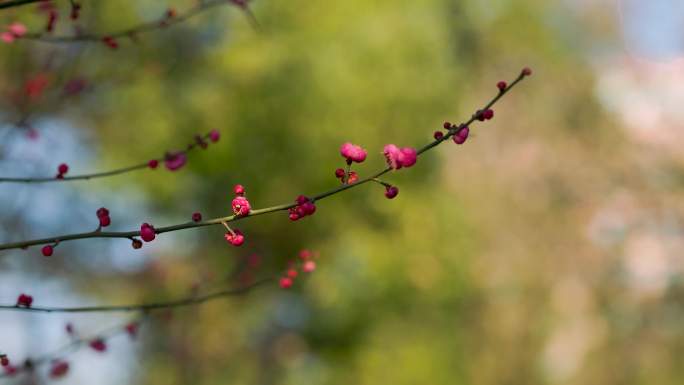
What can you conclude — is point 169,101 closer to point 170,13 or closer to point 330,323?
point 330,323

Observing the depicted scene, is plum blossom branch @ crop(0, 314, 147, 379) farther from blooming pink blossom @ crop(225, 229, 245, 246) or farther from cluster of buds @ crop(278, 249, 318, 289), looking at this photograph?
blooming pink blossom @ crop(225, 229, 245, 246)

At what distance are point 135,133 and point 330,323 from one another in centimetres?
290

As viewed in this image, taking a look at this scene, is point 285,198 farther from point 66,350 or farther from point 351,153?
point 351,153

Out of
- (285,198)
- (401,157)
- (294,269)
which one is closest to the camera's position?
(401,157)

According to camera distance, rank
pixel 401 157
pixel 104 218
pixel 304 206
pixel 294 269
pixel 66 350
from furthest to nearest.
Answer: pixel 66 350 < pixel 294 269 < pixel 104 218 < pixel 304 206 < pixel 401 157

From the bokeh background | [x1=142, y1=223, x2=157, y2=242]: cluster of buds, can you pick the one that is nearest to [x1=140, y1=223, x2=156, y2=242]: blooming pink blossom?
[x1=142, y1=223, x2=157, y2=242]: cluster of buds

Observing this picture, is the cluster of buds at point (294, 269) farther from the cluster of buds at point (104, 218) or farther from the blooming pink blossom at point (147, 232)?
the blooming pink blossom at point (147, 232)

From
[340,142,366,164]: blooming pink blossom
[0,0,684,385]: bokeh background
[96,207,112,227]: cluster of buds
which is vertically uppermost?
[0,0,684,385]: bokeh background

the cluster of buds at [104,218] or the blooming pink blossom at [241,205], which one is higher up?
the cluster of buds at [104,218]

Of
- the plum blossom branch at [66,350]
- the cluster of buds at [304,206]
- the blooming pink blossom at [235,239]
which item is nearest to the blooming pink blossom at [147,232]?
the blooming pink blossom at [235,239]

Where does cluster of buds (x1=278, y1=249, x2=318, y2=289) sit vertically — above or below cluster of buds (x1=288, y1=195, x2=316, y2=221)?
above

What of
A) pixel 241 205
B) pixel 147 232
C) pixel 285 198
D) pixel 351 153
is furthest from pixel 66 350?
pixel 285 198

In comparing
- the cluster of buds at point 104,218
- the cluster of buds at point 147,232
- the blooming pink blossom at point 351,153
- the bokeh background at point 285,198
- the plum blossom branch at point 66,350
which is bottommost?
the cluster of buds at point 147,232

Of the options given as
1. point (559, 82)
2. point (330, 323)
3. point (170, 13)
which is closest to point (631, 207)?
point (559, 82)
